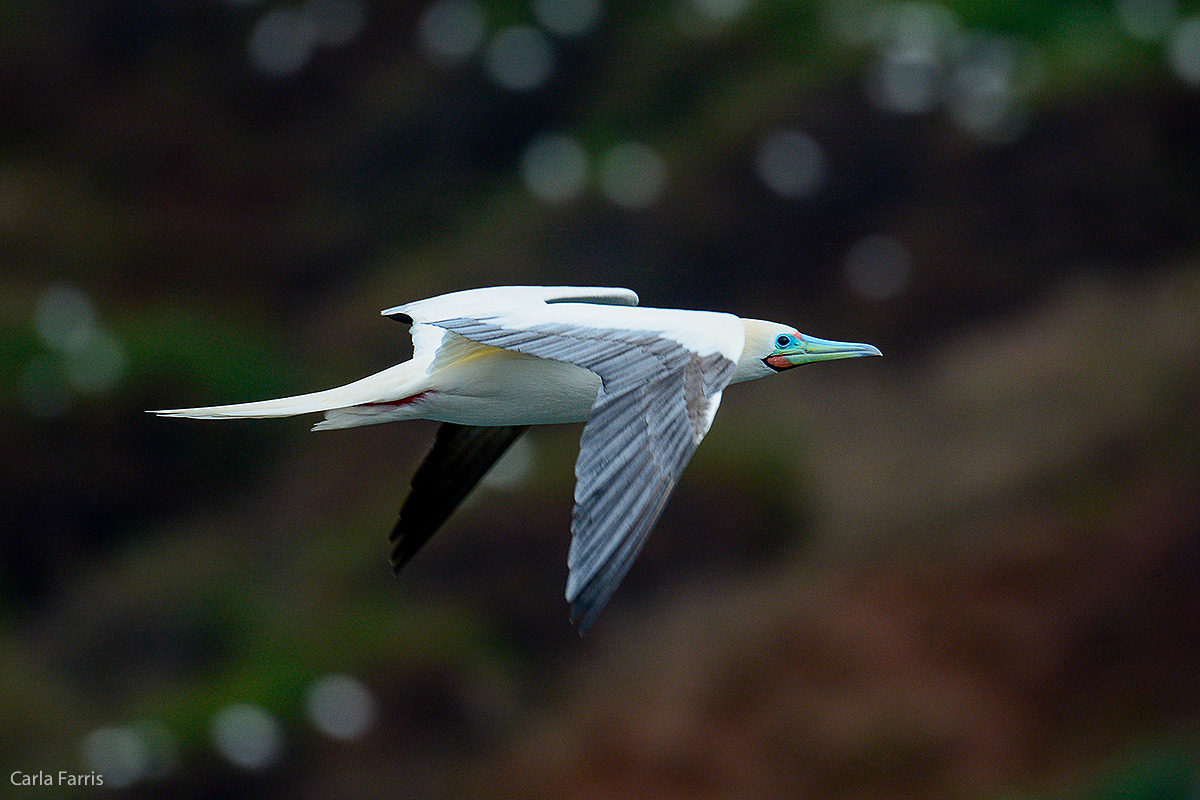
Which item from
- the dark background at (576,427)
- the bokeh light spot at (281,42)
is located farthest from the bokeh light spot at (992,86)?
the bokeh light spot at (281,42)

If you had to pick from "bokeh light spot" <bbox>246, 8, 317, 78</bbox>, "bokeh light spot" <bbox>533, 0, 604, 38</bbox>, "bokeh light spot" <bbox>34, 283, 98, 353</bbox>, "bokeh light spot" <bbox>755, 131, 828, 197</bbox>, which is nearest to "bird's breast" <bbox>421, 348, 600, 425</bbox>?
"bokeh light spot" <bbox>755, 131, 828, 197</bbox>

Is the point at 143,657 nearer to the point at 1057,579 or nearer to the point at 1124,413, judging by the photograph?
the point at 1057,579

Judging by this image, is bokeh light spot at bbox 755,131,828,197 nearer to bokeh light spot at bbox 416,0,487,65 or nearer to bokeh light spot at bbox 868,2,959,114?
bokeh light spot at bbox 868,2,959,114

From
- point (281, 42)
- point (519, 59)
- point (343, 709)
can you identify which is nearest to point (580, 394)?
point (343, 709)

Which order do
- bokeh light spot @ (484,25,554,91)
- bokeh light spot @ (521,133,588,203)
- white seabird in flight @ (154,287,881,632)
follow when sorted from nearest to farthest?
white seabird in flight @ (154,287,881,632), bokeh light spot @ (521,133,588,203), bokeh light spot @ (484,25,554,91)

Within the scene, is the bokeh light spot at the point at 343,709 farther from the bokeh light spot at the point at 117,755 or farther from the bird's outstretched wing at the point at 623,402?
the bird's outstretched wing at the point at 623,402

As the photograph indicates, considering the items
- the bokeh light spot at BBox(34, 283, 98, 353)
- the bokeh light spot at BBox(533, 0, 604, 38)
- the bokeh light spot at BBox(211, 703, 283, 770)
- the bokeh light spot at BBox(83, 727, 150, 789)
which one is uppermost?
the bokeh light spot at BBox(533, 0, 604, 38)
